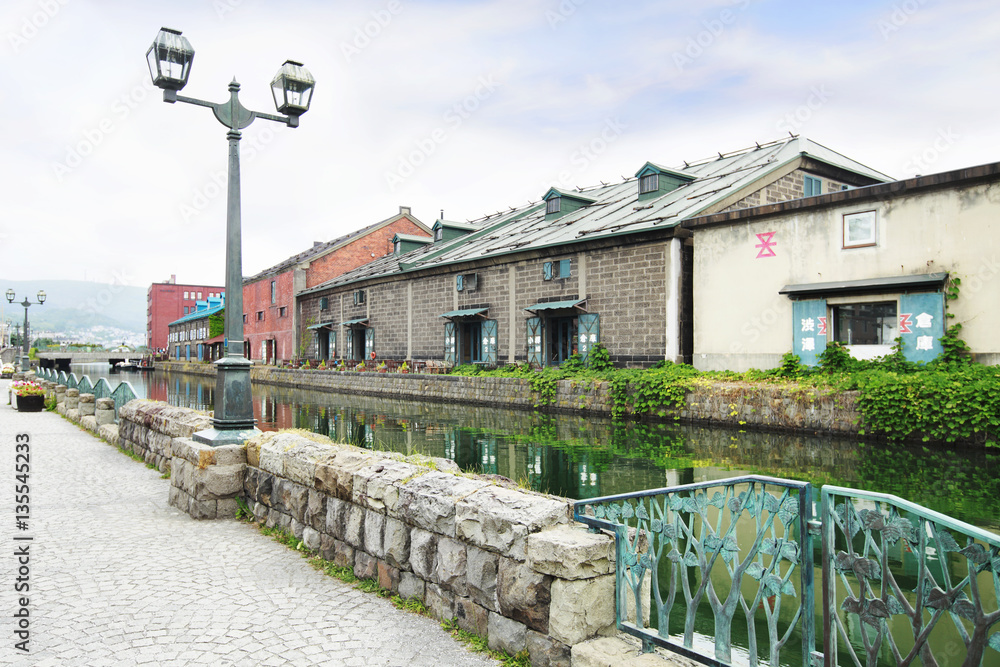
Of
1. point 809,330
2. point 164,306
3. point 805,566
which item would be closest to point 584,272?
point 809,330

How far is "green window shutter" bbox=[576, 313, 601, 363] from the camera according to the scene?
20.7m

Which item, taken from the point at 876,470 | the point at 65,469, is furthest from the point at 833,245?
the point at 65,469

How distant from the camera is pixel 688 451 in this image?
442 inches

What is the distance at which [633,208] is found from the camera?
73.8 feet

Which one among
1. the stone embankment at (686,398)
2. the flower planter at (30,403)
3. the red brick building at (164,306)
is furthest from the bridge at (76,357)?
the flower planter at (30,403)

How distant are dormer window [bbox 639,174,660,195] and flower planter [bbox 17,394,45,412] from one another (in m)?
19.5

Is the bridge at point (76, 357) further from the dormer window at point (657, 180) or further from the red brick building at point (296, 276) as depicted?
the dormer window at point (657, 180)

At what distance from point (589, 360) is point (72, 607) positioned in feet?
57.8

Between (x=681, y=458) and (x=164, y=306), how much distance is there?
93.3 metres

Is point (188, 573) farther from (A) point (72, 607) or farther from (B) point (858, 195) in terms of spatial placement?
(B) point (858, 195)

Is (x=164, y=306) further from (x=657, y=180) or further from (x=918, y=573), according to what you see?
(x=918, y=573)

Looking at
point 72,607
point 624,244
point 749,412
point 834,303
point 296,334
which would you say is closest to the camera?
point 72,607

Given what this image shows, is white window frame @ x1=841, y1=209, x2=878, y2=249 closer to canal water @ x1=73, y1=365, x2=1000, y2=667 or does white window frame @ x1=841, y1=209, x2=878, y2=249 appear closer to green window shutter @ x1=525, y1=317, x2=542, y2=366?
canal water @ x1=73, y1=365, x2=1000, y2=667

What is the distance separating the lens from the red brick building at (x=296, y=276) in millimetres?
39938
